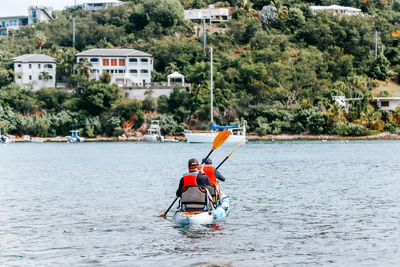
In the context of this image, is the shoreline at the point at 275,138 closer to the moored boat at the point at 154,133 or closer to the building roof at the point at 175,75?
the moored boat at the point at 154,133

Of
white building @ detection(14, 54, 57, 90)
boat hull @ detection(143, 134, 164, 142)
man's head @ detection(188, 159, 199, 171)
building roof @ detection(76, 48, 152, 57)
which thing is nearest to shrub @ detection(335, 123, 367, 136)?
boat hull @ detection(143, 134, 164, 142)

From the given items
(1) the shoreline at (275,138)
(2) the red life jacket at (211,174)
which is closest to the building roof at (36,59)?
(1) the shoreline at (275,138)

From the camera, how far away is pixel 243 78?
4555 inches

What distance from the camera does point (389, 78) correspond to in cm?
12344

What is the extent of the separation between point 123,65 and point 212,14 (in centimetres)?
3581

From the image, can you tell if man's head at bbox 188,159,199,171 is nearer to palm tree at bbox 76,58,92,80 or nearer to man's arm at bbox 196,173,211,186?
man's arm at bbox 196,173,211,186

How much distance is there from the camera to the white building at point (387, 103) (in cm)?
10538

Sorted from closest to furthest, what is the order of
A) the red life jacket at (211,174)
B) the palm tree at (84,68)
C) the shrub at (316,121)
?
the red life jacket at (211,174) < the shrub at (316,121) < the palm tree at (84,68)

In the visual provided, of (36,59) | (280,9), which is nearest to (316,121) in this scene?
(280,9)

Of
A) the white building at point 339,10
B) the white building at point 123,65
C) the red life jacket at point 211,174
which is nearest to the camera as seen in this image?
the red life jacket at point 211,174

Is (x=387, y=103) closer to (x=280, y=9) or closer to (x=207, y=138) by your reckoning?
(x=207, y=138)

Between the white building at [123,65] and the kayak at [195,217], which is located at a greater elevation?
the white building at [123,65]

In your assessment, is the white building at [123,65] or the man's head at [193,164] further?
the white building at [123,65]

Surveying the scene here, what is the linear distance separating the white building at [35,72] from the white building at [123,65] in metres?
6.25
